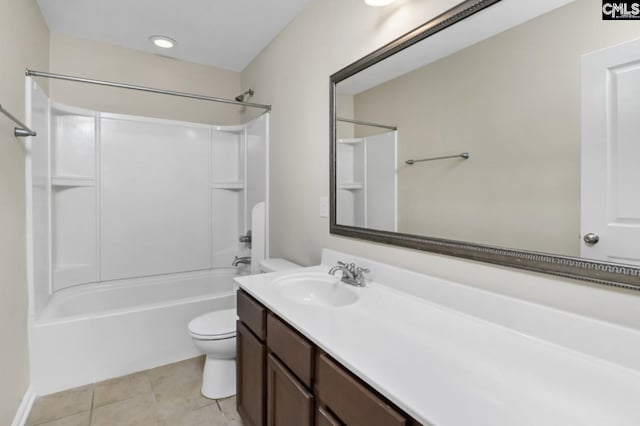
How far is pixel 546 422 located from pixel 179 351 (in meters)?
2.40

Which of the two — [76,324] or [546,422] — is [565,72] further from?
[76,324]

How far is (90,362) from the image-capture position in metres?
2.10

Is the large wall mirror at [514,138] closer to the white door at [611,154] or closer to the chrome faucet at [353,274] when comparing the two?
the white door at [611,154]

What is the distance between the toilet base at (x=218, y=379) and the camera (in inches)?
77.4

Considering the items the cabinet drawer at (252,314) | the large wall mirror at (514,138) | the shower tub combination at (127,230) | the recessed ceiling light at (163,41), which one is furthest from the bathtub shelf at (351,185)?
the recessed ceiling light at (163,41)

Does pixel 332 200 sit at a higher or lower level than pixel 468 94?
lower

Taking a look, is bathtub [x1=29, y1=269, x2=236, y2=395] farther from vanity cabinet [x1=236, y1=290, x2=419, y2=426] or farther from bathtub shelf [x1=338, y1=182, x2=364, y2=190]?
bathtub shelf [x1=338, y1=182, x2=364, y2=190]

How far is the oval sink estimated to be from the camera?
155 cm

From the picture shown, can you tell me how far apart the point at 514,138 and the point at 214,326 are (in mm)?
1880

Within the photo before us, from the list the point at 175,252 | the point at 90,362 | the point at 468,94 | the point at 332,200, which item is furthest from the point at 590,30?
the point at 175,252

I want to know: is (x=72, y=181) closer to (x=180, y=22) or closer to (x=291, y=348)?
(x=180, y=22)

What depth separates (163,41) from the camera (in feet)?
8.71

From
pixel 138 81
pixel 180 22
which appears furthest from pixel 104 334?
pixel 180 22

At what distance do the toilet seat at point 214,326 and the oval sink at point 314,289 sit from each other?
1.98 feet
